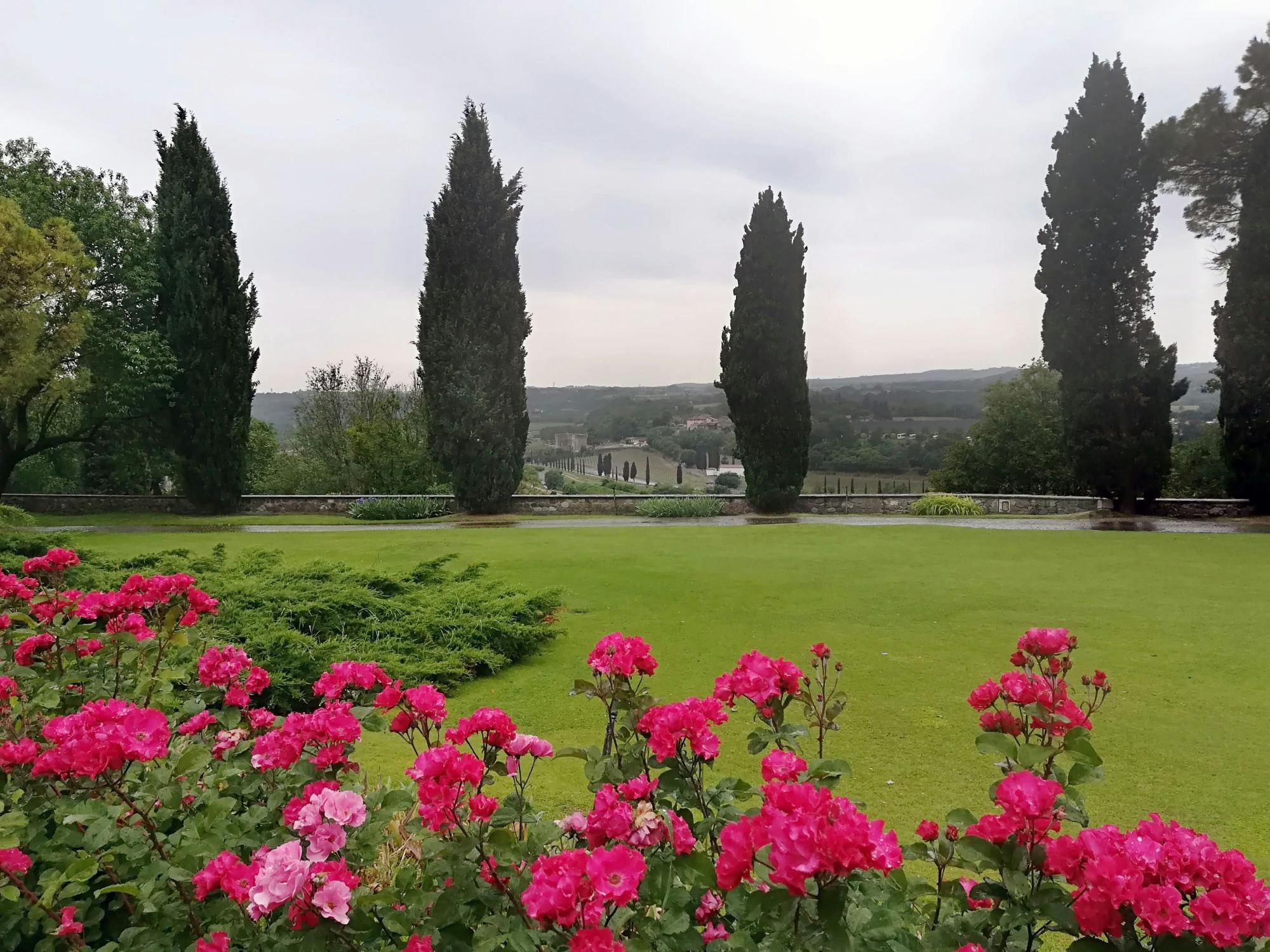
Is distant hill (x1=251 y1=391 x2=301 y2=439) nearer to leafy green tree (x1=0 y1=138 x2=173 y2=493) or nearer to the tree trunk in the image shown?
leafy green tree (x1=0 y1=138 x2=173 y2=493)

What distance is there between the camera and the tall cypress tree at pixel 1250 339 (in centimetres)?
1519

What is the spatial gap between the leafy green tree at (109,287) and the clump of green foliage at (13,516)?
20.4 feet

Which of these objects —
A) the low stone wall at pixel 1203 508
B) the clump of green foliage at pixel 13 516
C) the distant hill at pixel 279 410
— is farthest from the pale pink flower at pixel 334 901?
the distant hill at pixel 279 410

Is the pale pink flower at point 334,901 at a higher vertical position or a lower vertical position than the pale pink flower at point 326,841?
lower

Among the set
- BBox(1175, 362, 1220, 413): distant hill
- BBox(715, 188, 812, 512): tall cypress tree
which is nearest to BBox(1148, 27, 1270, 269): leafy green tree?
BBox(1175, 362, 1220, 413): distant hill

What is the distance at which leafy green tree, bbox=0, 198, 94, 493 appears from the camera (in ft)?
44.8

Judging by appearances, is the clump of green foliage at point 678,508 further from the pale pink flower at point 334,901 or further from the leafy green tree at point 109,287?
the pale pink flower at point 334,901

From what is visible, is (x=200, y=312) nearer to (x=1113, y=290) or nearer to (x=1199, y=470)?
(x=1113, y=290)

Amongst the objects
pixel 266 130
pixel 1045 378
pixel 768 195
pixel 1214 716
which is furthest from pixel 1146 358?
pixel 266 130

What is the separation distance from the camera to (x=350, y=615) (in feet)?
18.2

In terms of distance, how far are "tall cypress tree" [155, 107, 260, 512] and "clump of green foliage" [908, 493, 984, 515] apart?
1754 centimetres

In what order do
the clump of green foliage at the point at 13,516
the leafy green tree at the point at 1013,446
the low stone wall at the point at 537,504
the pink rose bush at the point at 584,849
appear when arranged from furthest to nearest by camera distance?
the leafy green tree at the point at 1013,446, the low stone wall at the point at 537,504, the clump of green foliage at the point at 13,516, the pink rose bush at the point at 584,849

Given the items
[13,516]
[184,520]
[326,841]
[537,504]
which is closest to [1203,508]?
[537,504]

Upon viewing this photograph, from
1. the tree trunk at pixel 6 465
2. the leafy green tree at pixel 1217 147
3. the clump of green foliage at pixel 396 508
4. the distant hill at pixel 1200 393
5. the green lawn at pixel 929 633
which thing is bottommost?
the green lawn at pixel 929 633
